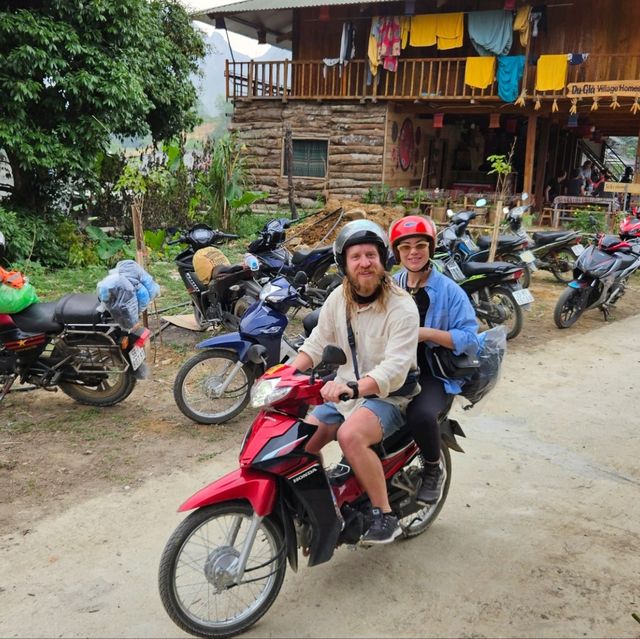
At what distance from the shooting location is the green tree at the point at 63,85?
9.23 metres

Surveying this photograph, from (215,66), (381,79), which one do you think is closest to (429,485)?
(381,79)

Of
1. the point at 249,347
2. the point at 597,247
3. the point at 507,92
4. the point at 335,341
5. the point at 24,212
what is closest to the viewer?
the point at 335,341

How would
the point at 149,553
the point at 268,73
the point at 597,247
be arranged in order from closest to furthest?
1. the point at 149,553
2. the point at 597,247
3. the point at 268,73

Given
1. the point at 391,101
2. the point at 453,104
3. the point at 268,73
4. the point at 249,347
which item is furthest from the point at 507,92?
the point at 249,347

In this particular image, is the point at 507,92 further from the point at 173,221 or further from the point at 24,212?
the point at 24,212

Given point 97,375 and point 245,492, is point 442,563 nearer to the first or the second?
point 245,492

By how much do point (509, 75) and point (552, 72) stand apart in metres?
1.06

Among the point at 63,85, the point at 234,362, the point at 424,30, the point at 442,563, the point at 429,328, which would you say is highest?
the point at 424,30

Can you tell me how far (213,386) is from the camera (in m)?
4.69

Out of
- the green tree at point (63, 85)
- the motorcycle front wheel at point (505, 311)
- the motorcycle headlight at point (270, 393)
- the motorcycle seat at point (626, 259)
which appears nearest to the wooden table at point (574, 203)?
the motorcycle seat at point (626, 259)

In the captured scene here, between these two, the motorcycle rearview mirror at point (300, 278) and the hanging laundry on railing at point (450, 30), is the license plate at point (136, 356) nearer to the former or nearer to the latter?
the motorcycle rearview mirror at point (300, 278)

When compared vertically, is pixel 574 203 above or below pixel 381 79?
below

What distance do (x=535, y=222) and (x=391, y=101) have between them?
204 inches

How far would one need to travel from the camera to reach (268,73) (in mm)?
19641
